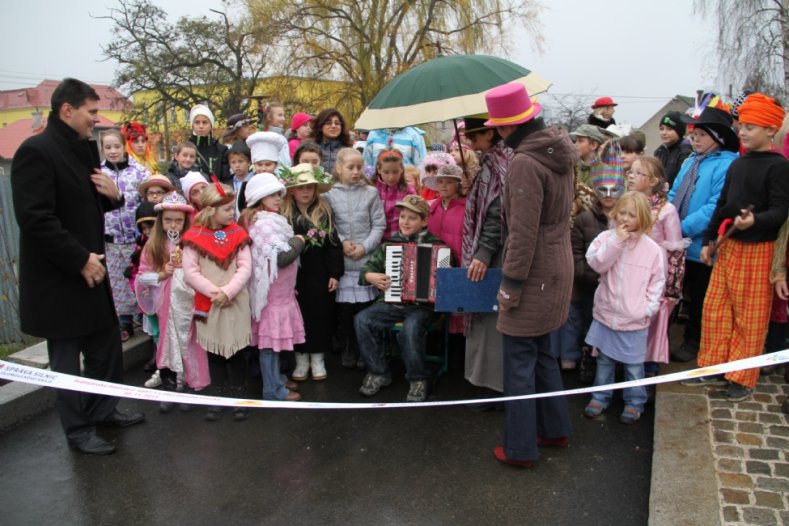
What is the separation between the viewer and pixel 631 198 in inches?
163

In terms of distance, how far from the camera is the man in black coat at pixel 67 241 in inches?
143

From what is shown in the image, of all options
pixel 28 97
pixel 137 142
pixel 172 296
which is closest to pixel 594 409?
pixel 172 296

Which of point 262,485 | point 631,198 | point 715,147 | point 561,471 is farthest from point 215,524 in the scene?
point 715,147

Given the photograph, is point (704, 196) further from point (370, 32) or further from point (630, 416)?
point (370, 32)

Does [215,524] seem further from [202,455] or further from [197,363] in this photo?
[197,363]

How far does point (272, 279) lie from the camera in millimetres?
4570

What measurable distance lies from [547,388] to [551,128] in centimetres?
162

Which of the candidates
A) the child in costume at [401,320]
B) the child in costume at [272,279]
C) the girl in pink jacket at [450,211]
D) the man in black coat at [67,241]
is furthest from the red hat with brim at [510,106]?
the man in black coat at [67,241]

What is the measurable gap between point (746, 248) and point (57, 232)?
4632 millimetres

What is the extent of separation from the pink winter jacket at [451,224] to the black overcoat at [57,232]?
8.08 ft

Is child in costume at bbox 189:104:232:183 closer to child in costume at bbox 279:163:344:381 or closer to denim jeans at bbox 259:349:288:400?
child in costume at bbox 279:163:344:381

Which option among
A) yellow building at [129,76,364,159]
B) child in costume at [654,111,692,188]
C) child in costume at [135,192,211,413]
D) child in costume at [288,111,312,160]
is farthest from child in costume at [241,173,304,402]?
yellow building at [129,76,364,159]

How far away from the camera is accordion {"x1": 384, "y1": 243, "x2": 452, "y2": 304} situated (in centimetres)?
455

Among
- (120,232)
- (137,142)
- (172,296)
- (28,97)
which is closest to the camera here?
(172,296)
